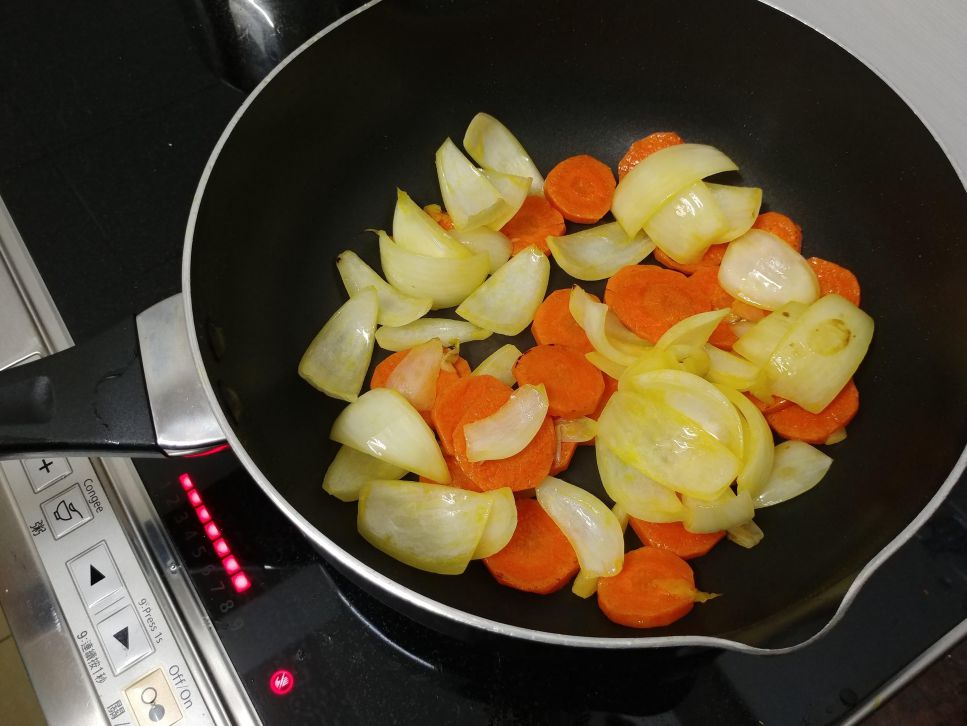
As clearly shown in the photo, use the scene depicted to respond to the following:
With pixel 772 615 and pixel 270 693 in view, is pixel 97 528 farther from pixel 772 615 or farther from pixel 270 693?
pixel 772 615

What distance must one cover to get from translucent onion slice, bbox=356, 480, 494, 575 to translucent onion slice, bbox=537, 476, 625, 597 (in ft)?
0.35

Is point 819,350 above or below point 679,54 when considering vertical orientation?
below

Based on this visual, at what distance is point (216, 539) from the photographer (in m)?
0.87

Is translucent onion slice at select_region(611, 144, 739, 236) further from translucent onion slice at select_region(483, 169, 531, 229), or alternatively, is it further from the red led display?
the red led display

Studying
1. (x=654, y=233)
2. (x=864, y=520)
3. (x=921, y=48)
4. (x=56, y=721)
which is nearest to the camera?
(x=56, y=721)

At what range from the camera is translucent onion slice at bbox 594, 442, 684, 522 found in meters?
0.90

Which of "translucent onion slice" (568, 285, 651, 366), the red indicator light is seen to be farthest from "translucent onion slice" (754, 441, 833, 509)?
the red indicator light

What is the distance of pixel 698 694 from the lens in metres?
0.82

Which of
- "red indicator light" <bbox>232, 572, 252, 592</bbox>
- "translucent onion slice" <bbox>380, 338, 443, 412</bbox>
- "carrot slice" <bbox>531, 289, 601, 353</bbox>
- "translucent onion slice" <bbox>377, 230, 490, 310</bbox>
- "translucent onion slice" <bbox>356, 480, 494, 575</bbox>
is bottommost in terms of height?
"red indicator light" <bbox>232, 572, 252, 592</bbox>

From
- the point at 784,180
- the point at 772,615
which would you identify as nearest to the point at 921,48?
the point at 784,180

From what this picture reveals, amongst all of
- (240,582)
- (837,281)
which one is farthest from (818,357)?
(240,582)

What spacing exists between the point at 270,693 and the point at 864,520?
28.4 inches

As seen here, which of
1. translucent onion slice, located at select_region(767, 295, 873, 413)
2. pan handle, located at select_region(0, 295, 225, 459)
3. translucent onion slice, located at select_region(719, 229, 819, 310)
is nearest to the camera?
pan handle, located at select_region(0, 295, 225, 459)

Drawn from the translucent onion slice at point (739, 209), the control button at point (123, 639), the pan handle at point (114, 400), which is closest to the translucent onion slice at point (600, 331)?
the translucent onion slice at point (739, 209)
